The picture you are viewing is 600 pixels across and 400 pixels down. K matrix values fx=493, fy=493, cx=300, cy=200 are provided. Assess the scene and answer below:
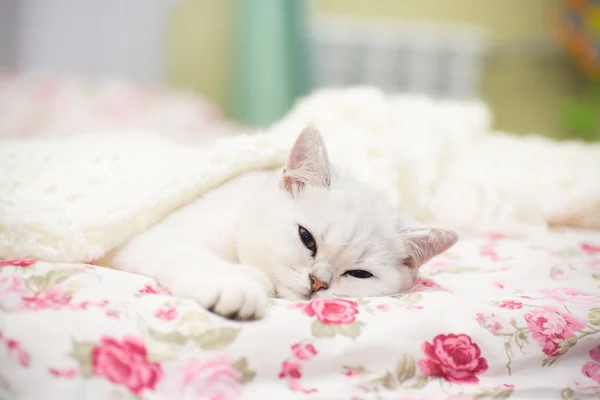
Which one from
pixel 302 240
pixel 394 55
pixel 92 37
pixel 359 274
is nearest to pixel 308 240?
pixel 302 240

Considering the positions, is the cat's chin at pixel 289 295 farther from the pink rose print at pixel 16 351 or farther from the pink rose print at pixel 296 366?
the pink rose print at pixel 16 351

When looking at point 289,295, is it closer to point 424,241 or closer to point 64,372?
point 424,241

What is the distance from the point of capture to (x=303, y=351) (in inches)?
27.4

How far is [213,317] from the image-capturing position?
27.7 inches

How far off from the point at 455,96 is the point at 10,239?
3405 millimetres

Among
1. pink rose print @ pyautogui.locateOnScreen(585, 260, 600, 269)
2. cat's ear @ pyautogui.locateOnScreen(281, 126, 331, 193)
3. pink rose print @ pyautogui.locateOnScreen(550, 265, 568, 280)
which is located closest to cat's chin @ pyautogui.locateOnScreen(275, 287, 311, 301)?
cat's ear @ pyautogui.locateOnScreen(281, 126, 331, 193)

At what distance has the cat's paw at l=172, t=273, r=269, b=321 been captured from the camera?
71 cm

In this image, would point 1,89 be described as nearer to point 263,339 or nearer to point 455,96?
point 263,339

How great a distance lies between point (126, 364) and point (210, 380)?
4.2 inches

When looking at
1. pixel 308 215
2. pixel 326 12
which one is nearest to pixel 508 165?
pixel 308 215

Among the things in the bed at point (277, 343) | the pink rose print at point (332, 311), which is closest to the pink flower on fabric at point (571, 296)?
the bed at point (277, 343)

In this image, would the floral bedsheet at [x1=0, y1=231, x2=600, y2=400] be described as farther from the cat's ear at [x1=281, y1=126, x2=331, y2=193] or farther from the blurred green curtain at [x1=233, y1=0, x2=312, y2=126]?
the blurred green curtain at [x1=233, y1=0, x2=312, y2=126]

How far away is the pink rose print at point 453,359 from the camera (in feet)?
2.41

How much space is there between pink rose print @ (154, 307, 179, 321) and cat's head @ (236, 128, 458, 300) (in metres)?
0.25
